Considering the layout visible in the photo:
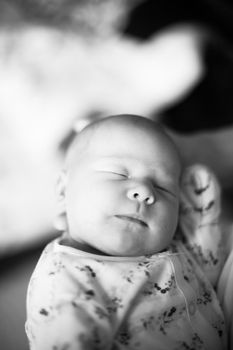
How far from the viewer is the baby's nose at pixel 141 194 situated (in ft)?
2.83

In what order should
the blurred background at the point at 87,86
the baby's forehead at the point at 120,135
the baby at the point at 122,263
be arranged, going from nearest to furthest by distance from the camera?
1. the baby at the point at 122,263
2. the baby's forehead at the point at 120,135
3. the blurred background at the point at 87,86

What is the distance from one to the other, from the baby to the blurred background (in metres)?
0.20

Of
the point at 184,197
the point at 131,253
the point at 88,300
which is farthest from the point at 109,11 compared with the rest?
the point at 88,300

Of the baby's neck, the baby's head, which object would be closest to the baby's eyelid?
the baby's head

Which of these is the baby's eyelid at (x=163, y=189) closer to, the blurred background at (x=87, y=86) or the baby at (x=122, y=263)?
the baby at (x=122, y=263)

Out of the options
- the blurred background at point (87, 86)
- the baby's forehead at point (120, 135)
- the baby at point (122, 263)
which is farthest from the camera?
the blurred background at point (87, 86)

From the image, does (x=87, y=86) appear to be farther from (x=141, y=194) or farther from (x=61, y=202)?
(x=141, y=194)

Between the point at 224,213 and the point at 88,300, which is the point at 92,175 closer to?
the point at 88,300

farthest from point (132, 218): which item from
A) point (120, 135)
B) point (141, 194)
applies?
point (120, 135)

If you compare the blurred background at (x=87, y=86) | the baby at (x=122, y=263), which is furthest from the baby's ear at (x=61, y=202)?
the blurred background at (x=87, y=86)

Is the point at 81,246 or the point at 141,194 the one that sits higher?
the point at 141,194

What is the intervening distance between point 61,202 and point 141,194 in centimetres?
23

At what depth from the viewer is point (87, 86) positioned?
134 centimetres

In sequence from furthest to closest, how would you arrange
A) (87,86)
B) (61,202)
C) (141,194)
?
(87,86) < (61,202) < (141,194)
